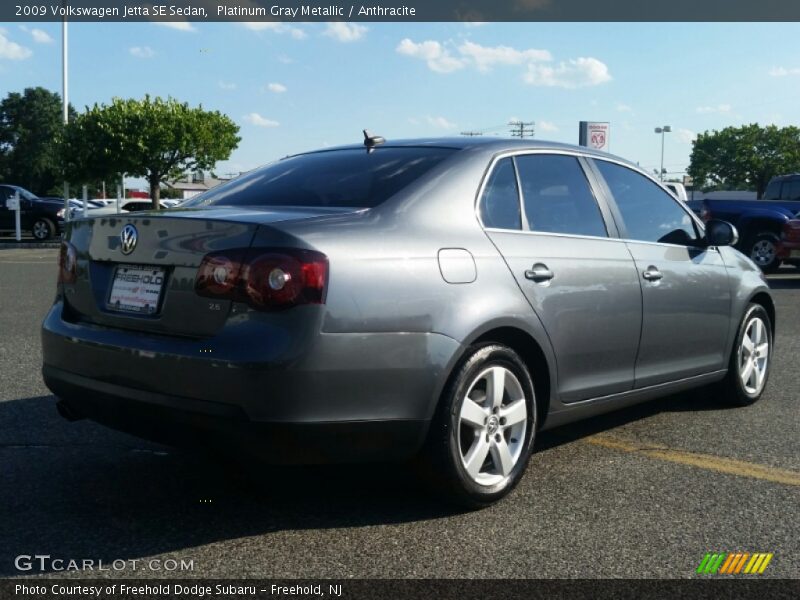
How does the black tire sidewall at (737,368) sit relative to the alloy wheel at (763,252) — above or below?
below

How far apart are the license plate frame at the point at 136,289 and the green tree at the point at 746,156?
83.8 meters

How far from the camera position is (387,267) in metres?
3.35

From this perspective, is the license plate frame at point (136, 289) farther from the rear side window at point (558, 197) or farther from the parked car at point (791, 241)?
the parked car at point (791, 241)

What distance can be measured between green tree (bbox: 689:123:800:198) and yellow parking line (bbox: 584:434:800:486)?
8184cm

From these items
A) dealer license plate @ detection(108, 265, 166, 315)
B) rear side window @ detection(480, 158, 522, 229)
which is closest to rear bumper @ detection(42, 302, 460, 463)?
dealer license plate @ detection(108, 265, 166, 315)

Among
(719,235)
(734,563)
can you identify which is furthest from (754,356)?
(734,563)

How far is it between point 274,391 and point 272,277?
395 mm

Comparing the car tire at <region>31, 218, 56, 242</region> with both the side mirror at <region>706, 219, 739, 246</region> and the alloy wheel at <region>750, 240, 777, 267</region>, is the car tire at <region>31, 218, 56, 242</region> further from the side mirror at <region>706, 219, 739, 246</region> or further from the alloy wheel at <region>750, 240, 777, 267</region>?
the side mirror at <region>706, 219, 739, 246</region>

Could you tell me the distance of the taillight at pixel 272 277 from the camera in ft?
10.3

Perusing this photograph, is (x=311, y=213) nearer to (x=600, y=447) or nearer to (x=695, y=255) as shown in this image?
(x=600, y=447)

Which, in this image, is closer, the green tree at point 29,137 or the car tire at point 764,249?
the car tire at point 764,249

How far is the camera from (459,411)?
3555mm

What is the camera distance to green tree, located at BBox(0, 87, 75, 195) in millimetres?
88562

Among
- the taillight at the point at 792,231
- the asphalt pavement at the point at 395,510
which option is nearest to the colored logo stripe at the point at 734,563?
the asphalt pavement at the point at 395,510
